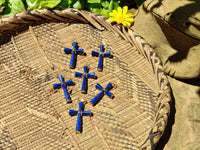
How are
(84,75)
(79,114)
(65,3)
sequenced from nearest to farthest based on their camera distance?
(79,114) → (84,75) → (65,3)

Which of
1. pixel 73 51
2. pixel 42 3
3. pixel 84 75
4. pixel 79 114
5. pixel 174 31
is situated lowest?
pixel 79 114

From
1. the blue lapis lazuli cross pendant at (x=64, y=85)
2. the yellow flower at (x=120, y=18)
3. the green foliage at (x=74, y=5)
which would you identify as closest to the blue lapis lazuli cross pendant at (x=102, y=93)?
the blue lapis lazuli cross pendant at (x=64, y=85)

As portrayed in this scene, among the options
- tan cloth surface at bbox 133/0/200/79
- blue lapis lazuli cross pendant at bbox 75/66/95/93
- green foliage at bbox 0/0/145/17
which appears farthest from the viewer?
green foliage at bbox 0/0/145/17

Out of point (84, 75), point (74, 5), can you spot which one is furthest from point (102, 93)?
point (74, 5)

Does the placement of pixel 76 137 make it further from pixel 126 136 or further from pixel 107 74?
pixel 107 74

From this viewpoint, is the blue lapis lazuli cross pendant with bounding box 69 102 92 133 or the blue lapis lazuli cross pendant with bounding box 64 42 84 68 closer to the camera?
the blue lapis lazuli cross pendant with bounding box 69 102 92 133

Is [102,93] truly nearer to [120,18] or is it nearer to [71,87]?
[71,87]

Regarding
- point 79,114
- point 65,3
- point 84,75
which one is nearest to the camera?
point 79,114

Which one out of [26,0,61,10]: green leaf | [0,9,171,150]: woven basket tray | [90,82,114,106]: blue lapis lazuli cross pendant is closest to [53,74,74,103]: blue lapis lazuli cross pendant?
[0,9,171,150]: woven basket tray

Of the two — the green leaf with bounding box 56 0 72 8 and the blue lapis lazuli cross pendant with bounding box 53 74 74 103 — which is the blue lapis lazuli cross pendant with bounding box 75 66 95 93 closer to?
the blue lapis lazuli cross pendant with bounding box 53 74 74 103

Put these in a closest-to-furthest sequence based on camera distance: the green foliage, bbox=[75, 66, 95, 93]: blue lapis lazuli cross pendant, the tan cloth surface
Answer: the tan cloth surface → bbox=[75, 66, 95, 93]: blue lapis lazuli cross pendant → the green foliage
